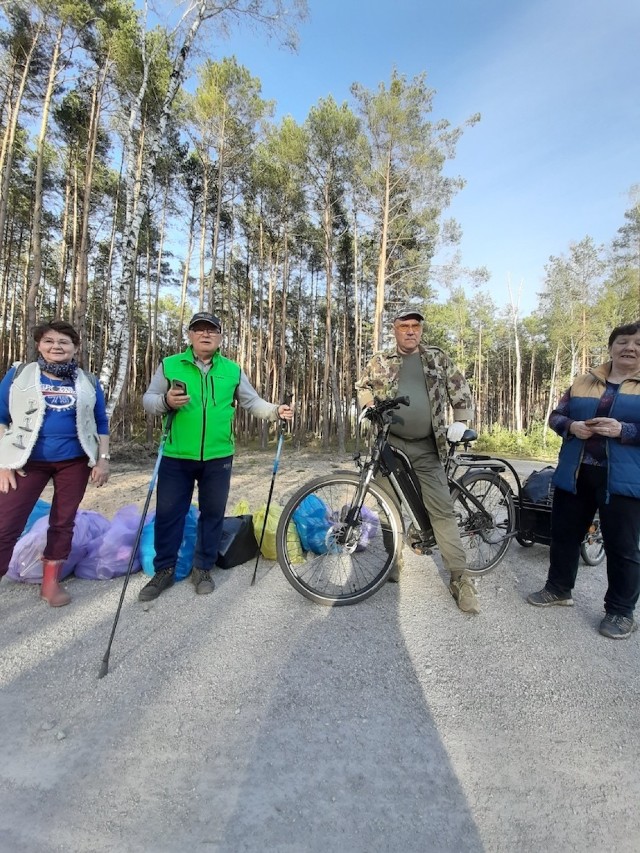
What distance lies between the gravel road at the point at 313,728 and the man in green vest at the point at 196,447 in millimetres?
342

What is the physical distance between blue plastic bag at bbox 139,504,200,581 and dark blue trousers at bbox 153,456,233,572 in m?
0.15

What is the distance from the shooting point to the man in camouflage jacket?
10.3 feet

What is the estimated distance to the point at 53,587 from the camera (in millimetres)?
2912

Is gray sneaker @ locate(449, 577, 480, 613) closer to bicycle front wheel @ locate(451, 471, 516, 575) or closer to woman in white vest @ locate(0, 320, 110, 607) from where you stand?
bicycle front wheel @ locate(451, 471, 516, 575)

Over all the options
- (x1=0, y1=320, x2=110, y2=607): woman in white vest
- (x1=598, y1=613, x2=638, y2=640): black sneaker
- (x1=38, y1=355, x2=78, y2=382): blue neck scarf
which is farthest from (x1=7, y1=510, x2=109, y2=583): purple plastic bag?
(x1=598, y1=613, x2=638, y2=640): black sneaker

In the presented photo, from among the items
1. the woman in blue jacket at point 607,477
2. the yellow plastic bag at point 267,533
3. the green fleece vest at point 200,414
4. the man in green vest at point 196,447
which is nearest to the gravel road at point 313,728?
the woman in blue jacket at point 607,477

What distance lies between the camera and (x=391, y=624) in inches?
107

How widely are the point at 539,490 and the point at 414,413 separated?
67.2 inches

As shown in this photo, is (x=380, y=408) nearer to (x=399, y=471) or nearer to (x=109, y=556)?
(x=399, y=471)

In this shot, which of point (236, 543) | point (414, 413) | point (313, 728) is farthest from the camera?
point (236, 543)

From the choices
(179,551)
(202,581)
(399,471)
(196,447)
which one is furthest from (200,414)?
(399,471)

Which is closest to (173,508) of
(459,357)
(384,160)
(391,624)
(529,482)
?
(391,624)

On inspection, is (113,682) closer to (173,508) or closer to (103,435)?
(173,508)

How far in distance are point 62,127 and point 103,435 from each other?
61.3 feet
